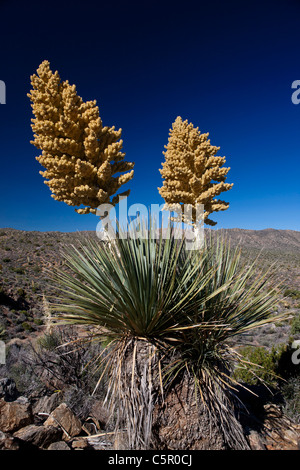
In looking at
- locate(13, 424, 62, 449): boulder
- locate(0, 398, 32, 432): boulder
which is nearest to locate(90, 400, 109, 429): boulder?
locate(13, 424, 62, 449): boulder

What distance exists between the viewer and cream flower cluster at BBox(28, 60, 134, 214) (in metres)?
4.35

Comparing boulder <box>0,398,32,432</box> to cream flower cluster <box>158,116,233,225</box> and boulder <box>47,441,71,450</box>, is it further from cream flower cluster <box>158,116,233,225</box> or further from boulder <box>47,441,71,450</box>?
cream flower cluster <box>158,116,233,225</box>

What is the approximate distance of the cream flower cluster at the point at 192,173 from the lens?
20.9ft

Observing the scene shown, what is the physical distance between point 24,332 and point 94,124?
1391 centimetres

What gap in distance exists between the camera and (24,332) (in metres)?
14.1

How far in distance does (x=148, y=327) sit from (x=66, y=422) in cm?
185

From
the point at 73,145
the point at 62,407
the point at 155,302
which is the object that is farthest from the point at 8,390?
the point at 73,145

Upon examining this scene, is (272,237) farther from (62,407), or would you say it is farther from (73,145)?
(62,407)

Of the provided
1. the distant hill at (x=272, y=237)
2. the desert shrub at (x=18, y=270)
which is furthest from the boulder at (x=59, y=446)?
the distant hill at (x=272, y=237)

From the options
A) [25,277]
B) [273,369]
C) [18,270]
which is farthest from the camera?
[18,270]

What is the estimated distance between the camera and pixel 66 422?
121 inches

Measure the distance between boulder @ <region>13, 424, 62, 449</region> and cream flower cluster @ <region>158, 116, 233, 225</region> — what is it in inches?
200
